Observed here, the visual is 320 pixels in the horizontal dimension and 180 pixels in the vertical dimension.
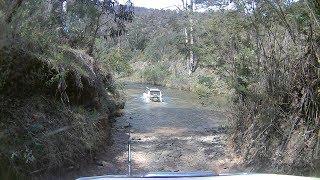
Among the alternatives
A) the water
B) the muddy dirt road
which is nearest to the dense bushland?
the muddy dirt road

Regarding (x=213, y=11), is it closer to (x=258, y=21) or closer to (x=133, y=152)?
(x=258, y=21)

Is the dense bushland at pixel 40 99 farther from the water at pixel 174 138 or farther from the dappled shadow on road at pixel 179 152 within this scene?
the water at pixel 174 138

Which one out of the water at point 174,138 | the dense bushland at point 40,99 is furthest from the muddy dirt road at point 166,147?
the dense bushland at point 40,99

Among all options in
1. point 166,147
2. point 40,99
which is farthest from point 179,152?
point 40,99

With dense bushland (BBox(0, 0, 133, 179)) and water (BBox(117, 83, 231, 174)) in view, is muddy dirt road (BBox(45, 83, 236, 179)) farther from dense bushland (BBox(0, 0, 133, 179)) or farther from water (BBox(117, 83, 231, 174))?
dense bushland (BBox(0, 0, 133, 179))

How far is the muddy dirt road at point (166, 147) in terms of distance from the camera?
40.0 ft

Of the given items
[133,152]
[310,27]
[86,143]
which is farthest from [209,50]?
[86,143]

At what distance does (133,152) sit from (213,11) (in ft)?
24.9

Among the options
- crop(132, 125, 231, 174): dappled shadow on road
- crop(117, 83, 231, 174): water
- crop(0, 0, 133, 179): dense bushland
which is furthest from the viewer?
crop(117, 83, 231, 174): water

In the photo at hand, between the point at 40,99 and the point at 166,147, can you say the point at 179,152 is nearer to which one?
the point at 166,147

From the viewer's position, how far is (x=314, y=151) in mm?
Result: 9852

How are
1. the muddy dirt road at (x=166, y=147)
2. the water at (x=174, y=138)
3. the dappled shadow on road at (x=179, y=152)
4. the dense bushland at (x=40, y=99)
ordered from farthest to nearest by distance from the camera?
the water at (x=174, y=138)
the dappled shadow on road at (x=179, y=152)
the muddy dirt road at (x=166, y=147)
the dense bushland at (x=40, y=99)

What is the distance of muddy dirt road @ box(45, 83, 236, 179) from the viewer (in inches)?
480

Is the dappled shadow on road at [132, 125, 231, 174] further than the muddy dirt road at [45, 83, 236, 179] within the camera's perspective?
Yes
